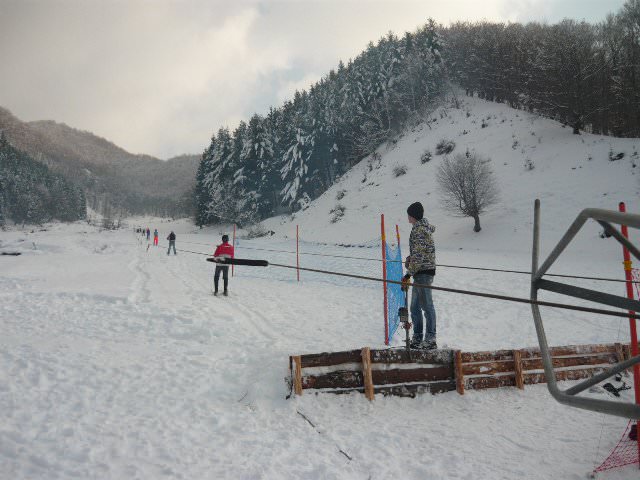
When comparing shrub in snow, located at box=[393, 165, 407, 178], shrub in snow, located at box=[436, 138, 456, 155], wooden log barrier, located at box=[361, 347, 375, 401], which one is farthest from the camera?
shrub in snow, located at box=[393, 165, 407, 178]

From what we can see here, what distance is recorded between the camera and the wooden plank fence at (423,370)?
5324mm

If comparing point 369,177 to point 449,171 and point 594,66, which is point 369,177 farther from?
point 594,66

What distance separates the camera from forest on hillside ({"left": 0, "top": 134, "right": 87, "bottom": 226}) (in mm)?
96562

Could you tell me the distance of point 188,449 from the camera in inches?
149

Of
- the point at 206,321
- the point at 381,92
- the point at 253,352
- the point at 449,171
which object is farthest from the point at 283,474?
the point at 381,92

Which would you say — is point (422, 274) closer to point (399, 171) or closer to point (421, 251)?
point (421, 251)

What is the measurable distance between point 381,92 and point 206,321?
5565cm

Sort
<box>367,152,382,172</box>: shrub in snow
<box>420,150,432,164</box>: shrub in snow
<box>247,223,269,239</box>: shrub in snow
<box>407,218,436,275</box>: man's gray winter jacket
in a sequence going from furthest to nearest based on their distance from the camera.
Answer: <box>247,223,269,239</box>: shrub in snow → <box>367,152,382,172</box>: shrub in snow → <box>420,150,432,164</box>: shrub in snow → <box>407,218,436,275</box>: man's gray winter jacket

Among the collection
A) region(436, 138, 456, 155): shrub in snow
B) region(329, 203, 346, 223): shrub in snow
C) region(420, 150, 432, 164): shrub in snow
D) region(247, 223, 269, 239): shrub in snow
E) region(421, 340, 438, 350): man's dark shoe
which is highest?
region(436, 138, 456, 155): shrub in snow

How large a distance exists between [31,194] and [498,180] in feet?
381

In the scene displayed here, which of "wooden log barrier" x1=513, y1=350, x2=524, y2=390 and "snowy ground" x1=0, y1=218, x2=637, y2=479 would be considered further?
"wooden log barrier" x1=513, y1=350, x2=524, y2=390

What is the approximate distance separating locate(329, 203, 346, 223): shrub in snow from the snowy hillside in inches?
23.4

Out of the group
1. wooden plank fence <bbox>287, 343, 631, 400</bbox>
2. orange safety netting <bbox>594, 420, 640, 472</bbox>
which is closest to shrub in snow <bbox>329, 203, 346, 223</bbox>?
wooden plank fence <bbox>287, 343, 631, 400</bbox>

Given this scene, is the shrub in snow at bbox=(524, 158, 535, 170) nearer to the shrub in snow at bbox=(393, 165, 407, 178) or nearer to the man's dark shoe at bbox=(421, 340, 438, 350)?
the shrub in snow at bbox=(393, 165, 407, 178)
